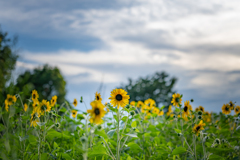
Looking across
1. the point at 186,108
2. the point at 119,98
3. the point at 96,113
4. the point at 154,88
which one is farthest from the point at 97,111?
the point at 154,88

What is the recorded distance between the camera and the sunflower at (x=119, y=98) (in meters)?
2.28

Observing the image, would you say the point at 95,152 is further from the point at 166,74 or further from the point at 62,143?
the point at 166,74

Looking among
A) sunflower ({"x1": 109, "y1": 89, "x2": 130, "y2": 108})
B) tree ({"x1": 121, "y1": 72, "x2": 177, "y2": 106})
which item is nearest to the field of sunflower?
sunflower ({"x1": 109, "y1": 89, "x2": 130, "y2": 108})

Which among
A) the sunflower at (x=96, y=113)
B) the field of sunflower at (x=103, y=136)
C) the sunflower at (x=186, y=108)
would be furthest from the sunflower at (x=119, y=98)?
the sunflower at (x=186, y=108)

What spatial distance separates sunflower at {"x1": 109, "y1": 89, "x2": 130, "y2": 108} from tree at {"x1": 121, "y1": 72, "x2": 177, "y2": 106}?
12.3 metres

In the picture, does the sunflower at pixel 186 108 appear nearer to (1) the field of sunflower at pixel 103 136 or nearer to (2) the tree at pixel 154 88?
(1) the field of sunflower at pixel 103 136

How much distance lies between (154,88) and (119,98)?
13.0 metres

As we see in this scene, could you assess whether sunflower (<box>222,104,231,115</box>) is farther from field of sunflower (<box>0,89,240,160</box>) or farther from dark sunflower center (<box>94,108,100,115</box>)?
dark sunflower center (<box>94,108,100,115</box>)

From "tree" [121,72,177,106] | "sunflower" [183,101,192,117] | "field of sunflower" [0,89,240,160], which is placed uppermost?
"tree" [121,72,177,106]

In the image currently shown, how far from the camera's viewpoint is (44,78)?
19.7 m

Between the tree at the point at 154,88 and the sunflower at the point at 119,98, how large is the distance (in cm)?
1228

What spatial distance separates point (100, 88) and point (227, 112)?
8.52ft

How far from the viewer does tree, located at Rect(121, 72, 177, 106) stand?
14.8 metres

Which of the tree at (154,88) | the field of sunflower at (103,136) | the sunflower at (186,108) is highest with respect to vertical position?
the tree at (154,88)
